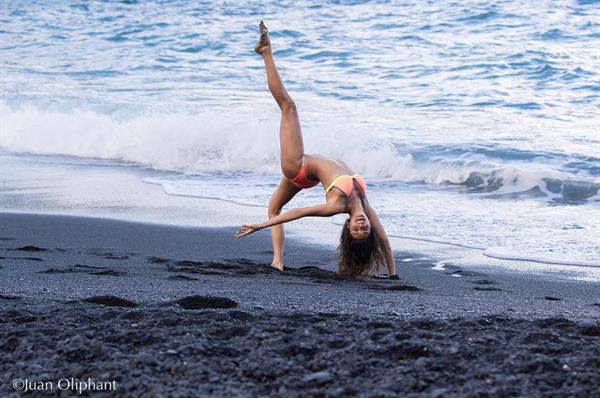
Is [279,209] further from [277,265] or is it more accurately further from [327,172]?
[327,172]

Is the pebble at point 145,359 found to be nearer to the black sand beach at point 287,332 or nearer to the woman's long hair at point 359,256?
the black sand beach at point 287,332

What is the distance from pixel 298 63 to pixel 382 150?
830 centimetres

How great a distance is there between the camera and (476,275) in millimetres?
6809

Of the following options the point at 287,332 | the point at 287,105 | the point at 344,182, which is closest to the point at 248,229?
the point at 344,182

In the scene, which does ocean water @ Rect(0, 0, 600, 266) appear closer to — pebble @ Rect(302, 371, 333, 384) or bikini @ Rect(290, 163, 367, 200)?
bikini @ Rect(290, 163, 367, 200)

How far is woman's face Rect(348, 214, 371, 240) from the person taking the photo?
6320 mm

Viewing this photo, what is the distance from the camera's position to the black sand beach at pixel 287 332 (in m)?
3.23

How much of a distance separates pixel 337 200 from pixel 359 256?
43cm

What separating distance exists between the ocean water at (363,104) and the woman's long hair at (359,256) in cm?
166

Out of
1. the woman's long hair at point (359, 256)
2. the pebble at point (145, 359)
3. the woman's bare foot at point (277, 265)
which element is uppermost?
the pebble at point (145, 359)

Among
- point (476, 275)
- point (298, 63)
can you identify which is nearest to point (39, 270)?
point (476, 275)

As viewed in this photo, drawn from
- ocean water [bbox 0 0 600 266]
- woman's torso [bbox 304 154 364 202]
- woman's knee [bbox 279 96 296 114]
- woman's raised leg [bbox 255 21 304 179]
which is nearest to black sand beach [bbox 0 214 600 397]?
woman's torso [bbox 304 154 364 202]

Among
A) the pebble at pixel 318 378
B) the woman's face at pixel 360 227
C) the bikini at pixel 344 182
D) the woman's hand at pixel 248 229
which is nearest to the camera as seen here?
the pebble at pixel 318 378

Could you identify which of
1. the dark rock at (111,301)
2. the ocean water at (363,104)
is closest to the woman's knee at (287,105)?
the ocean water at (363,104)
